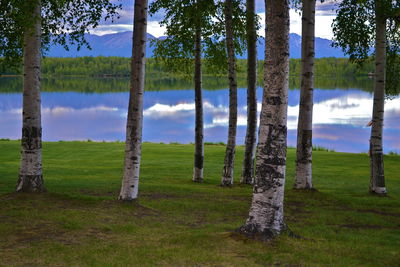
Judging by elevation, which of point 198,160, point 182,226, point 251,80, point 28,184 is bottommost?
point 182,226

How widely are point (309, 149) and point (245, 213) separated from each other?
4254 mm

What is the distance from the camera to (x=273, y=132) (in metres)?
8.86

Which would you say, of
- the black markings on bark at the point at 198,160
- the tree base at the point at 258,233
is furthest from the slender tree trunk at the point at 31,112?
the black markings on bark at the point at 198,160

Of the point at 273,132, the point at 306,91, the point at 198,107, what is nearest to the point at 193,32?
the point at 198,107

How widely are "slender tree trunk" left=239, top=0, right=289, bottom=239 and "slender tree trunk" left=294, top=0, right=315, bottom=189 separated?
7.72 m

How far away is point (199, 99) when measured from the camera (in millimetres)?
20375

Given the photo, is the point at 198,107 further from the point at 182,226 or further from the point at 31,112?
the point at 182,226

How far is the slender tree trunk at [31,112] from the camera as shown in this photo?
12812mm

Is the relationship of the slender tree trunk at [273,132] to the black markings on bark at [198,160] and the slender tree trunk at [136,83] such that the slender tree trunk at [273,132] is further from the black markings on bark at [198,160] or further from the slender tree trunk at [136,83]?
the black markings on bark at [198,160]

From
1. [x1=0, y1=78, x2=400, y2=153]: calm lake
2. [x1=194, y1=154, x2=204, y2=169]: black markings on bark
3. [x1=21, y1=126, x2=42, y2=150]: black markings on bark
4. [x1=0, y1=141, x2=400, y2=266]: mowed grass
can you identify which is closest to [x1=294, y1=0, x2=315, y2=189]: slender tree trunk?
[x1=0, y1=141, x2=400, y2=266]: mowed grass

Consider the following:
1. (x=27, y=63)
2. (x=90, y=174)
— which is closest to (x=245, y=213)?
(x=27, y=63)

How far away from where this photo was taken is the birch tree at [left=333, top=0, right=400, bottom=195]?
58.0ft

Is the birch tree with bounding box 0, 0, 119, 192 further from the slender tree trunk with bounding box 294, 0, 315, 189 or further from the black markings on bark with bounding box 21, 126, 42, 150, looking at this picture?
the slender tree trunk with bounding box 294, 0, 315, 189

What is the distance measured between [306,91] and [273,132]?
7.91 meters
